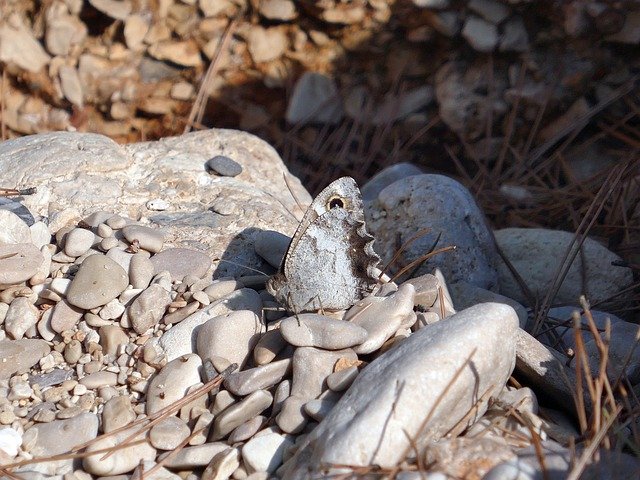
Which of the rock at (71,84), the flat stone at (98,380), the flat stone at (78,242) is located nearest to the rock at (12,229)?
the flat stone at (78,242)

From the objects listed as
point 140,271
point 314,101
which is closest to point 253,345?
point 140,271

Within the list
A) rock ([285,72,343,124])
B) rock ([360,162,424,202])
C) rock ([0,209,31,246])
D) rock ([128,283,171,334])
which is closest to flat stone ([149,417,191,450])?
rock ([128,283,171,334])

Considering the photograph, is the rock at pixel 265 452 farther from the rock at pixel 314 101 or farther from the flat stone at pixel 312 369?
the rock at pixel 314 101

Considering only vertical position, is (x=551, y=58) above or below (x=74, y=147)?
above

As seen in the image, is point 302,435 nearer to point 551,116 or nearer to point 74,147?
point 74,147

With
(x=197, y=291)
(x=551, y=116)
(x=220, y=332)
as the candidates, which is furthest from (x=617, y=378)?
(x=551, y=116)

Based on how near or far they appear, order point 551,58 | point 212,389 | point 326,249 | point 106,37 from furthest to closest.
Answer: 1. point 106,37
2. point 551,58
3. point 326,249
4. point 212,389

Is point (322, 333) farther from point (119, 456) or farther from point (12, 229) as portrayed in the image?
point (12, 229)
